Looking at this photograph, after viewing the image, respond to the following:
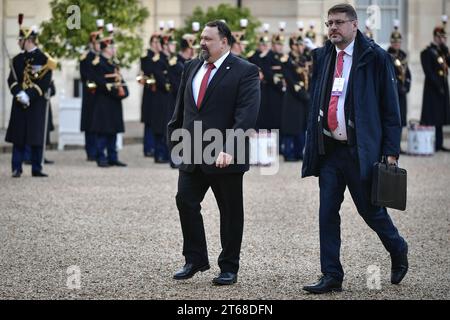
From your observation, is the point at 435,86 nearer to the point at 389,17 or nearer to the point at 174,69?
the point at 174,69

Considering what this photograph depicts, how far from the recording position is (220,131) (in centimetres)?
900

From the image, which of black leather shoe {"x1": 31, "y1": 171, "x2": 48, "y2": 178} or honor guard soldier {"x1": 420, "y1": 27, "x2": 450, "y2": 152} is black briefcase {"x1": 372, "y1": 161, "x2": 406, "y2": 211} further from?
honor guard soldier {"x1": 420, "y1": 27, "x2": 450, "y2": 152}

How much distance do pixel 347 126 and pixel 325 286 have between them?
1.00 meters

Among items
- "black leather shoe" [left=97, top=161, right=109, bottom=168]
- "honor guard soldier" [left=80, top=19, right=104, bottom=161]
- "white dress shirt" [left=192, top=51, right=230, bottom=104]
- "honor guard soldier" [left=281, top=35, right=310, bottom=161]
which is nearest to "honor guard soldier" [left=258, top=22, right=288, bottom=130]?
"honor guard soldier" [left=281, top=35, right=310, bottom=161]

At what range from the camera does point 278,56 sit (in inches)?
817

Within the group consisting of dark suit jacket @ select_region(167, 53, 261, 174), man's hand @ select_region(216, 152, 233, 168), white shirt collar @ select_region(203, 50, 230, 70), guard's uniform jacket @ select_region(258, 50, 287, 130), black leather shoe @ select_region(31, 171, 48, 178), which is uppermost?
white shirt collar @ select_region(203, 50, 230, 70)

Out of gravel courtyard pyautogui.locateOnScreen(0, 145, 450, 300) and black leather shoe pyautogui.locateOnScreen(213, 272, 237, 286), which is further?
black leather shoe pyautogui.locateOnScreen(213, 272, 237, 286)

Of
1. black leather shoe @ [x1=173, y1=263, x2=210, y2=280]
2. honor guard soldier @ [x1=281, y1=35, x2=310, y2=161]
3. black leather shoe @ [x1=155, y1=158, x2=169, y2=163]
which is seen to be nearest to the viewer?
black leather shoe @ [x1=173, y1=263, x2=210, y2=280]

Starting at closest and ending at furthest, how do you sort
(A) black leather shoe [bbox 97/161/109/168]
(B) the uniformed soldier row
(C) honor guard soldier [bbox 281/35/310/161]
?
(A) black leather shoe [bbox 97/161/109/168] < (B) the uniformed soldier row < (C) honor guard soldier [bbox 281/35/310/161]

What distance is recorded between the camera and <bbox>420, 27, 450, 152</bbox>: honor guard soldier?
72.5 feet

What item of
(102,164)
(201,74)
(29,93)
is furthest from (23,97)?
(201,74)

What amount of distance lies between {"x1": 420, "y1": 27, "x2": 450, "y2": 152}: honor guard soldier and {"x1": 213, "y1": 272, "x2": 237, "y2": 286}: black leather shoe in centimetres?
1361

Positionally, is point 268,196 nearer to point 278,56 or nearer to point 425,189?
point 425,189
